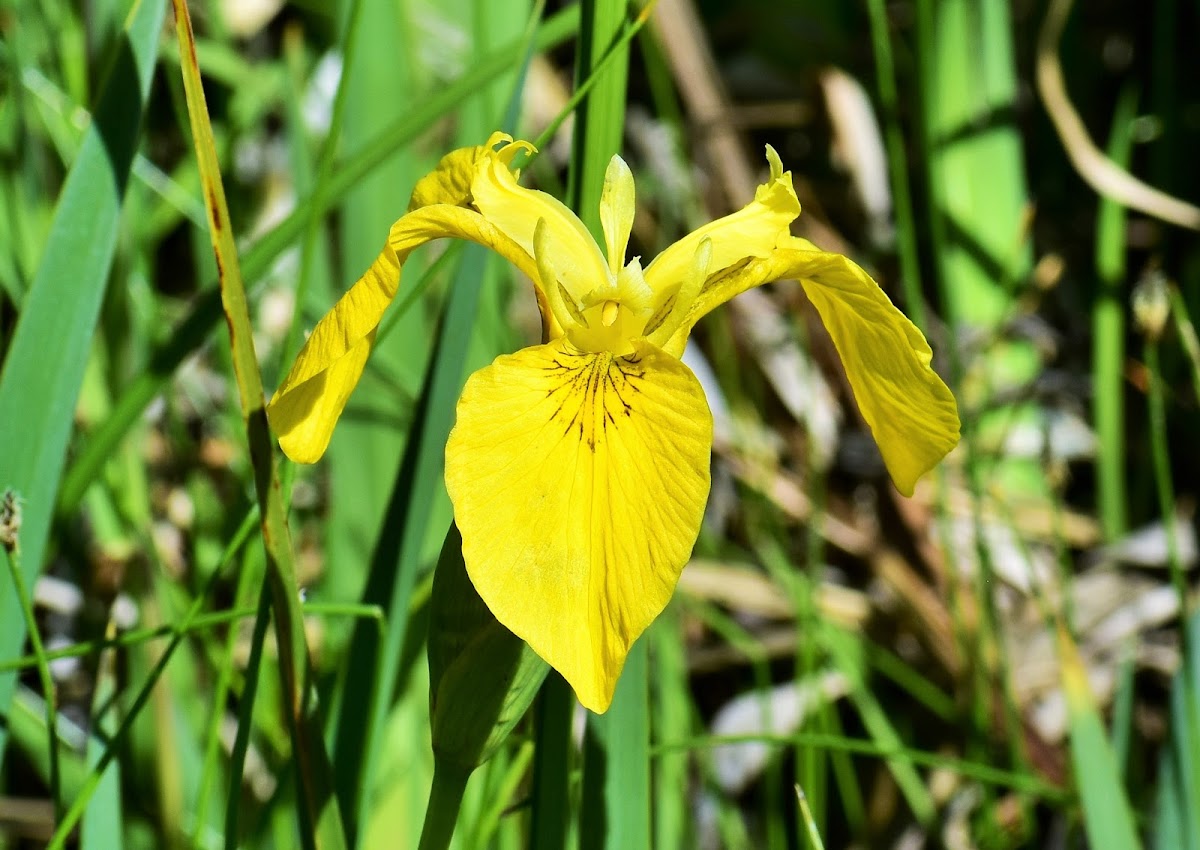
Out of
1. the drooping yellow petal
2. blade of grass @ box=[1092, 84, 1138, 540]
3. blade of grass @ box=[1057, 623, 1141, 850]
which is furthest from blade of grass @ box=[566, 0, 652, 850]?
blade of grass @ box=[1092, 84, 1138, 540]

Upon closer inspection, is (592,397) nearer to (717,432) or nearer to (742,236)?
(742,236)

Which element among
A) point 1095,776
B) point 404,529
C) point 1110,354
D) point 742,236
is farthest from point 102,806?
point 1110,354

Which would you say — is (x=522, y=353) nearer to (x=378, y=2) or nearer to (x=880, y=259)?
(x=378, y=2)

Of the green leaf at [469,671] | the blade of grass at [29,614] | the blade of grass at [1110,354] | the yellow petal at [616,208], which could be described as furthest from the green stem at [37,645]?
the blade of grass at [1110,354]

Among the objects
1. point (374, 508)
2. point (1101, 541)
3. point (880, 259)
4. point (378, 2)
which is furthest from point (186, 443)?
point (1101, 541)

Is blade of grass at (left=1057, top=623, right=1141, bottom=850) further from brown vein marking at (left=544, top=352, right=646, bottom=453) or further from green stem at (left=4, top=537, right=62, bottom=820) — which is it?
green stem at (left=4, top=537, right=62, bottom=820)
